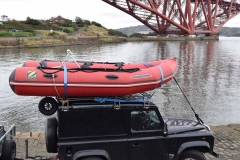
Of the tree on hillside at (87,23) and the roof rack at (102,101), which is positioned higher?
the tree on hillside at (87,23)

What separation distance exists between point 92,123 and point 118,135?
54cm

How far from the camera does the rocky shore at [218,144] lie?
23.3 ft

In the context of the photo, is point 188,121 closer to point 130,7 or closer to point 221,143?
point 221,143

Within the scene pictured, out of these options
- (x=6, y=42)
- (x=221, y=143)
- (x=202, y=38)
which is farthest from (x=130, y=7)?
(x=221, y=143)

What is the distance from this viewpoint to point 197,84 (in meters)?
17.4

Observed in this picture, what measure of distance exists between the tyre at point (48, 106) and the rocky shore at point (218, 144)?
1.46 meters

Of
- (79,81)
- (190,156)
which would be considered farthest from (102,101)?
(190,156)

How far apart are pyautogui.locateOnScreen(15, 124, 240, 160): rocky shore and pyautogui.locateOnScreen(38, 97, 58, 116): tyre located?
146cm

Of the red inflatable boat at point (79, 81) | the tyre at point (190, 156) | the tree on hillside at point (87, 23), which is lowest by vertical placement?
the tyre at point (190, 156)

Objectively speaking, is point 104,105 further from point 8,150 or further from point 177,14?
point 177,14

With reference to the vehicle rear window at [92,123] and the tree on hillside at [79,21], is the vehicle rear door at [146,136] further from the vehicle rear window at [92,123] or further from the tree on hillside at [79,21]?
the tree on hillside at [79,21]

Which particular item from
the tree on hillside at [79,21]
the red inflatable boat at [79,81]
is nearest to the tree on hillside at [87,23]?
the tree on hillside at [79,21]

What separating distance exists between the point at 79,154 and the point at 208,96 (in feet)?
34.8

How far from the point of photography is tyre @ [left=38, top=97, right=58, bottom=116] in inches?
211
